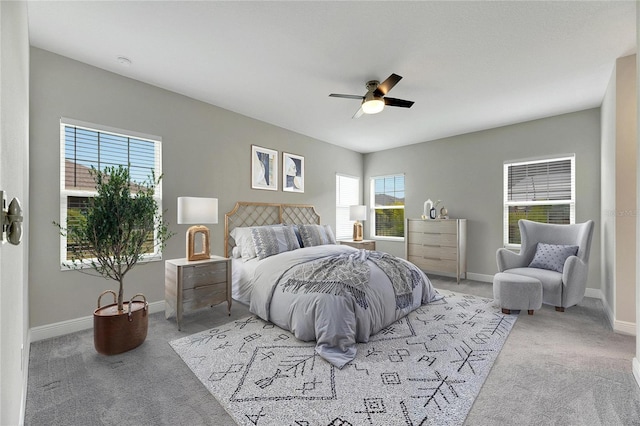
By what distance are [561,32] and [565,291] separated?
274 centimetres

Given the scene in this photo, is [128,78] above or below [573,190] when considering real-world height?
above

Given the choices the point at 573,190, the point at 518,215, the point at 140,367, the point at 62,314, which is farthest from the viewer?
the point at 518,215

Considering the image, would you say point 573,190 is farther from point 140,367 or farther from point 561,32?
point 140,367

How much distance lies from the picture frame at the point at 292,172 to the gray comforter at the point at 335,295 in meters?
1.85

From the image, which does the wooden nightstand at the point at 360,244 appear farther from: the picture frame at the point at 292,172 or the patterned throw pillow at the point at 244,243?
the patterned throw pillow at the point at 244,243

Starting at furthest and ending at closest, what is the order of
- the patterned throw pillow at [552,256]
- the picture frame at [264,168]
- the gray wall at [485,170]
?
the picture frame at [264,168], the gray wall at [485,170], the patterned throw pillow at [552,256]

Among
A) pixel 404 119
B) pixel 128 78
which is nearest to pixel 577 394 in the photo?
pixel 404 119

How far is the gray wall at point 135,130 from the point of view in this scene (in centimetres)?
279

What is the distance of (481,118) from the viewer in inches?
182

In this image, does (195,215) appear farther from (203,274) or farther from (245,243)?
(245,243)

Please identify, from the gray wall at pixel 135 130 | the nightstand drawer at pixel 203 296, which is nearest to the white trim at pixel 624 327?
the nightstand drawer at pixel 203 296

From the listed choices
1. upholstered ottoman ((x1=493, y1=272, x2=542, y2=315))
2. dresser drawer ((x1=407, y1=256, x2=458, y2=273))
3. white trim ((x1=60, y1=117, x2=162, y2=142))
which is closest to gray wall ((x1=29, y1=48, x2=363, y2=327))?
white trim ((x1=60, y1=117, x2=162, y2=142))

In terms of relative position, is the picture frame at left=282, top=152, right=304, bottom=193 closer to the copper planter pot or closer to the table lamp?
the table lamp

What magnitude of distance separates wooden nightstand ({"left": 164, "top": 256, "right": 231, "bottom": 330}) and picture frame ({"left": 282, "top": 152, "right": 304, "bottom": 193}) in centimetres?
213
